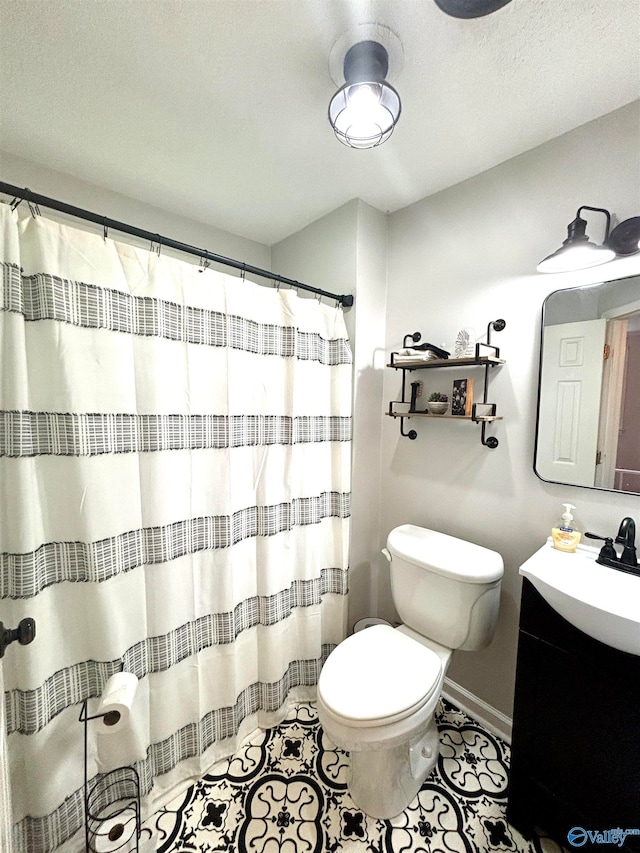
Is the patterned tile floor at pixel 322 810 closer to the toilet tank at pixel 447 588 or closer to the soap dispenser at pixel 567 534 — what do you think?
the toilet tank at pixel 447 588

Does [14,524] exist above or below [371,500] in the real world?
above

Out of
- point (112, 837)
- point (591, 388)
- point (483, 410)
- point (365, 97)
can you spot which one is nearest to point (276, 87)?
point (365, 97)

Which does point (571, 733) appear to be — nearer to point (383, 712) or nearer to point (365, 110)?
point (383, 712)

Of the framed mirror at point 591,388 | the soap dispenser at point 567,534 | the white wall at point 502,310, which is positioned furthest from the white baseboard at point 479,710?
the framed mirror at point 591,388

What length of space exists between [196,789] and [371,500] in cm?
137

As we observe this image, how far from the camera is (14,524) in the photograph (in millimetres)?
914

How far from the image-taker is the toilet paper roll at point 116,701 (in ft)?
3.07

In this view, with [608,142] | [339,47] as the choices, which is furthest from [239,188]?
[608,142]

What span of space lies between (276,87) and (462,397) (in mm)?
1290

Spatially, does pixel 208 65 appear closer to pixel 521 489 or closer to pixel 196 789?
pixel 521 489

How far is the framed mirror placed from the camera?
112cm

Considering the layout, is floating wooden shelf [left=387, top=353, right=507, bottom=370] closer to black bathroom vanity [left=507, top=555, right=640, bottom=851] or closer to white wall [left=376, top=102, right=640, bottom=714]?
white wall [left=376, top=102, right=640, bottom=714]

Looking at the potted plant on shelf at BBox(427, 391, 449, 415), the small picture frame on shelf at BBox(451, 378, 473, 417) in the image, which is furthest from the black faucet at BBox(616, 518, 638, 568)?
the potted plant on shelf at BBox(427, 391, 449, 415)

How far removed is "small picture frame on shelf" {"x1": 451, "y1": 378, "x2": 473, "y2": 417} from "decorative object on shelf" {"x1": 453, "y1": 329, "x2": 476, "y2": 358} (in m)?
0.11
